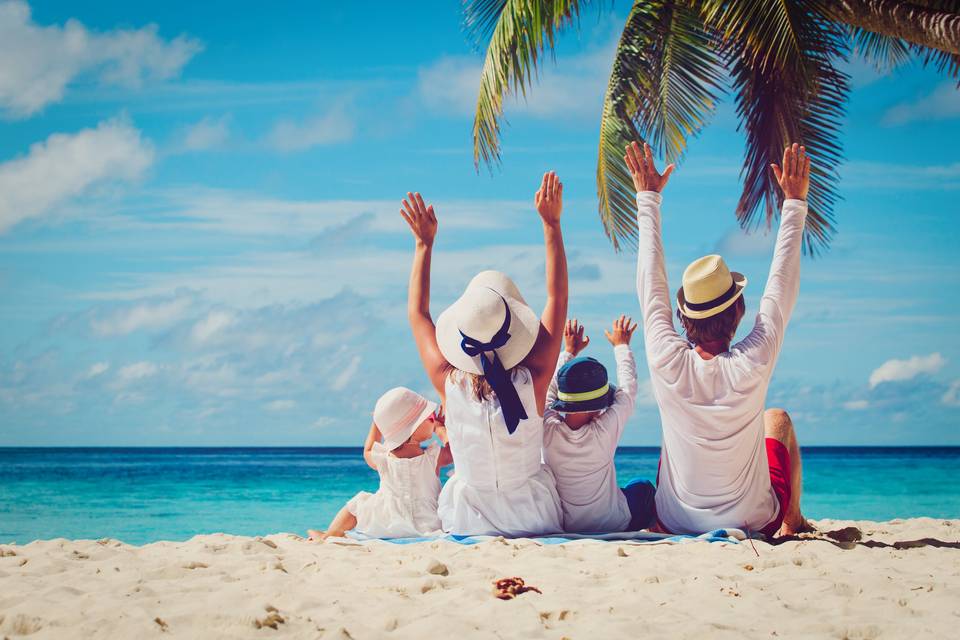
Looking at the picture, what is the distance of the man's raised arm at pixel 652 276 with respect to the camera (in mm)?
4461

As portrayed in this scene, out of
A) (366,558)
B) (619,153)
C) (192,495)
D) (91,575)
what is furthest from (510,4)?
(192,495)

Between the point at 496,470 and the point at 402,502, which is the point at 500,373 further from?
the point at 402,502

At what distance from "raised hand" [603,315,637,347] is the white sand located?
4.77 feet

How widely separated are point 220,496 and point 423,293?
59.1ft

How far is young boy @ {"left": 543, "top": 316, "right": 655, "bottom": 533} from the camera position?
475 cm

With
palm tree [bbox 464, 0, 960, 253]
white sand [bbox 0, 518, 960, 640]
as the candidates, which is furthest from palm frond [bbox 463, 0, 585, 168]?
white sand [bbox 0, 518, 960, 640]

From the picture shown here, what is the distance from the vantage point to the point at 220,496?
21359mm

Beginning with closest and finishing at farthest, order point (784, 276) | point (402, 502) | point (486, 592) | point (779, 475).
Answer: point (486, 592)
point (784, 276)
point (779, 475)
point (402, 502)

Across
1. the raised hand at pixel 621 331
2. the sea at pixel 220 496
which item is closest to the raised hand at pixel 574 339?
the raised hand at pixel 621 331

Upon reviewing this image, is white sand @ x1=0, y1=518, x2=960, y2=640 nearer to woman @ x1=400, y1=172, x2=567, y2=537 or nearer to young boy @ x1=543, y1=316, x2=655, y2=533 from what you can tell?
woman @ x1=400, y1=172, x2=567, y2=537

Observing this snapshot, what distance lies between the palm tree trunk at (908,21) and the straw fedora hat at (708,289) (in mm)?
3296

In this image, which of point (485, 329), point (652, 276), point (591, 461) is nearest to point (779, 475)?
point (591, 461)

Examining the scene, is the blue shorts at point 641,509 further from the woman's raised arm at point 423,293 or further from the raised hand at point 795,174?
the raised hand at point 795,174

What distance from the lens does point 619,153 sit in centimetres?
886
